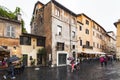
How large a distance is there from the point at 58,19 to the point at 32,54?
8139mm

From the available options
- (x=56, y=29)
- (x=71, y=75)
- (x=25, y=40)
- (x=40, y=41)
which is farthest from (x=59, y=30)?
(x=71, y=75)

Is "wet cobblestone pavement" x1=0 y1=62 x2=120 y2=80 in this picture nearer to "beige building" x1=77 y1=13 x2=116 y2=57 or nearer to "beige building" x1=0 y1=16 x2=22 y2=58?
"beige building" x1=0 y1=16 x2=22 y2=58

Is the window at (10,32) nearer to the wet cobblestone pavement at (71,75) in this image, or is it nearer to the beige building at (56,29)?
the wet cobblestone pavement at (71,75)

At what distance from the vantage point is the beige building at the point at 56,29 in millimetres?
31922

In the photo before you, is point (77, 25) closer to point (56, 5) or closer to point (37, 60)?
point (56, 5)

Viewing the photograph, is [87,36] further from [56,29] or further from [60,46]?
[56,29]

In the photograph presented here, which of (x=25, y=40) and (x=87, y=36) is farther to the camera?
(x=87, y=36)

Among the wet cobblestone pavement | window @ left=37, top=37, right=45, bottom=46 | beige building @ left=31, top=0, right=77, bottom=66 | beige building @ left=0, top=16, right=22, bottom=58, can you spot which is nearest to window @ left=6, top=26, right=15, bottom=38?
beige building @ left=0, top=16, right=22, bottom=58

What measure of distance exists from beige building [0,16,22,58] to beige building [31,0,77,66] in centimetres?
632

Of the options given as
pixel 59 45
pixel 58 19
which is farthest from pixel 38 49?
pixel 58 19

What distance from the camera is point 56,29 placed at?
3322 centimetres

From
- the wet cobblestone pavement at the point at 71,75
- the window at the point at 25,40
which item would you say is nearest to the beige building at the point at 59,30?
the window at the point at 25,40

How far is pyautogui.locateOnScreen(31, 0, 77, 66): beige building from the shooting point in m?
31.9

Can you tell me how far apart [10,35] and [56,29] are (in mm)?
9456
